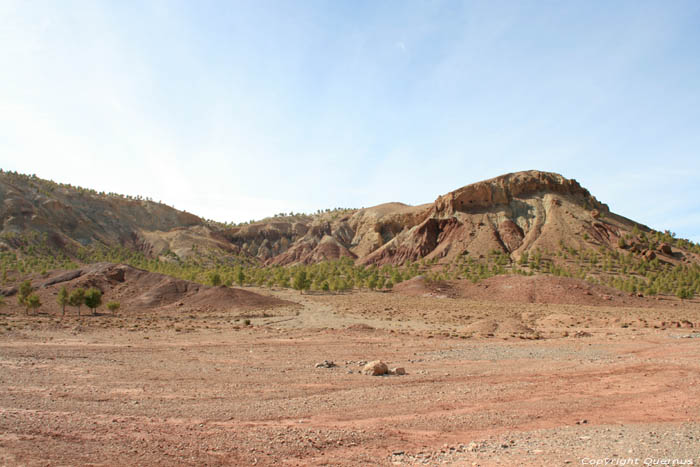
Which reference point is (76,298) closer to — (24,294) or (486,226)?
(24,294)

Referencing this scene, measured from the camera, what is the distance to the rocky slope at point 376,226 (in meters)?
85.4

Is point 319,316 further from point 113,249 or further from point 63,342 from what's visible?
point 113,249

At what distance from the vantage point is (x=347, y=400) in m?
11.4

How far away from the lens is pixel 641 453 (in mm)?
7035

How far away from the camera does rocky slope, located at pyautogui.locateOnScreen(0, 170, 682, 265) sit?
85.4 meters

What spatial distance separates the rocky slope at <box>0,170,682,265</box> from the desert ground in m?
61.9

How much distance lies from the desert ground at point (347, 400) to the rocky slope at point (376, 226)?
203 feet

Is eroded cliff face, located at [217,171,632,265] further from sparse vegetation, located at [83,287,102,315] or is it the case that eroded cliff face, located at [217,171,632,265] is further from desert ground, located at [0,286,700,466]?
desert ground, located at [0,286,700,466]

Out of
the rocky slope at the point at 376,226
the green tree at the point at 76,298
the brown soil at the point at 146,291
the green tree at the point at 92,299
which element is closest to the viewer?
the green tree at the point at 76,298

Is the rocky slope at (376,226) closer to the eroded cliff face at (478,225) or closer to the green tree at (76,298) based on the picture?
the eroded cliff face at (478,225)

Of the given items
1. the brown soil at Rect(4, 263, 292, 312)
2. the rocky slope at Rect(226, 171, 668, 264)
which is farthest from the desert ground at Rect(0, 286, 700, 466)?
the rocky slope at Rect(226, 171, 668, 264)

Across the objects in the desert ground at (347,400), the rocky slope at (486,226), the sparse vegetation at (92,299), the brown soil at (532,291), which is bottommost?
the desert ground at (347,400)

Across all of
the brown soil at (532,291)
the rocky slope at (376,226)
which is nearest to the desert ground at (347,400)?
the brown soil at (532,291)

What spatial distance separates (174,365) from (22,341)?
13.0m
